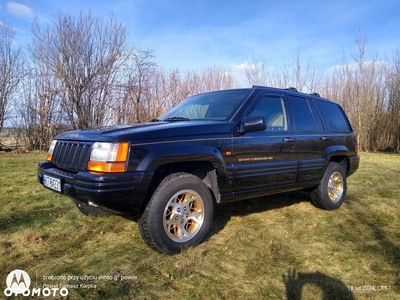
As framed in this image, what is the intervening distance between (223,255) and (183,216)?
569mm

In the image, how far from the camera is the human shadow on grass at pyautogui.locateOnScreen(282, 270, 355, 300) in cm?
230

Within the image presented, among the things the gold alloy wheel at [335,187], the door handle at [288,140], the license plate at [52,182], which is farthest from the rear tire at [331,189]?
the license plate at [52,182]

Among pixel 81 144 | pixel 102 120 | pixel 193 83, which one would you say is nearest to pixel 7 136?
pixel 102 120

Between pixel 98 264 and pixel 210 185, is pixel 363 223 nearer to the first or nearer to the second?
pixel 210 185

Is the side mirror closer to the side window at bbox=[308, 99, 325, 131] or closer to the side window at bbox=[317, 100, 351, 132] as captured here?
the side window at bbox=[308, 99, 325, 131]

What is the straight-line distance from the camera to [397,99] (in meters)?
18.3

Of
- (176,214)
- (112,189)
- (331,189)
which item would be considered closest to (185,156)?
(176,214)

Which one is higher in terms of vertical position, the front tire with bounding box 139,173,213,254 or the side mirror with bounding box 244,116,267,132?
the side mirror with bounding box 244,116,267,132

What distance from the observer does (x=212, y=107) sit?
154 inches

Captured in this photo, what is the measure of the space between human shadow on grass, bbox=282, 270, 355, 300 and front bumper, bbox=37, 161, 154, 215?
4.88 feet

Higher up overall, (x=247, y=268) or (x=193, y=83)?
(x=193, y=83)

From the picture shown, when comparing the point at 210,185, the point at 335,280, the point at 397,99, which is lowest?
the point at 335,280

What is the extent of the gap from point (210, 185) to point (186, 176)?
0.43 meters

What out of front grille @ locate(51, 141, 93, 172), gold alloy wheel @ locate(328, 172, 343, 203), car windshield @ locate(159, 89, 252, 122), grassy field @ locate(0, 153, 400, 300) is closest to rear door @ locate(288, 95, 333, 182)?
gold alloy wheel @ locate(328, 172, 343, 203)
